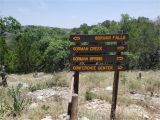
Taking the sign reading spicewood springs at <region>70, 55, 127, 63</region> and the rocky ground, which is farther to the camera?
the sign reading spicewood springs at <region>70, 55, 127, 63</region>

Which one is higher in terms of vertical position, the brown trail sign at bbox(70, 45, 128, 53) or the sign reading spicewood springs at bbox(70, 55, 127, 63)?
the brown trail sign at bbox(70, 45, 128, 53)

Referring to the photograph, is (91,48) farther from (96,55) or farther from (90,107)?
(90,107)

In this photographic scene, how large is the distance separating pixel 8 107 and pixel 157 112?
15.7 feet

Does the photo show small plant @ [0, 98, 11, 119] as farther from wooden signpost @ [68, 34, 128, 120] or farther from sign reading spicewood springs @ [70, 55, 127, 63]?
sign reading spicewood springs @ [70, 55, 127, 63]

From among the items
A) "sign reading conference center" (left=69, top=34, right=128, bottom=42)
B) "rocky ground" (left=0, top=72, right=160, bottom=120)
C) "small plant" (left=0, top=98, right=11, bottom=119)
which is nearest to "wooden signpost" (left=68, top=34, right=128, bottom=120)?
"sign reading conference center" (left=69, top=34, right=128, bottom=42)

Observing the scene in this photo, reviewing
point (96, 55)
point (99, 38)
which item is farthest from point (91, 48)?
point (99, 38)

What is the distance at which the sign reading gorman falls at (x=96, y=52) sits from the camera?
29.0 feet

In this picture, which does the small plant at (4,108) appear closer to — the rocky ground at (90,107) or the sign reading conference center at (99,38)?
the rocky ground at (90,107)

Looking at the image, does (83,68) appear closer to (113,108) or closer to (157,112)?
(113,108)

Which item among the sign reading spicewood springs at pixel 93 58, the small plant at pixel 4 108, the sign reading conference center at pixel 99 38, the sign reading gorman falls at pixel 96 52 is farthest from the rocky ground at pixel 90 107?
the sign reading conference center at pixel 99 38

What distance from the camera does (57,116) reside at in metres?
8.49

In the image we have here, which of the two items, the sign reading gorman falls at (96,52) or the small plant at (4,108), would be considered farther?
the sign reading gorman falls at (96,52)

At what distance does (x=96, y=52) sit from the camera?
8977mm

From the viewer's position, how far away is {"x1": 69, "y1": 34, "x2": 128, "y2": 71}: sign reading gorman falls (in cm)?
883
